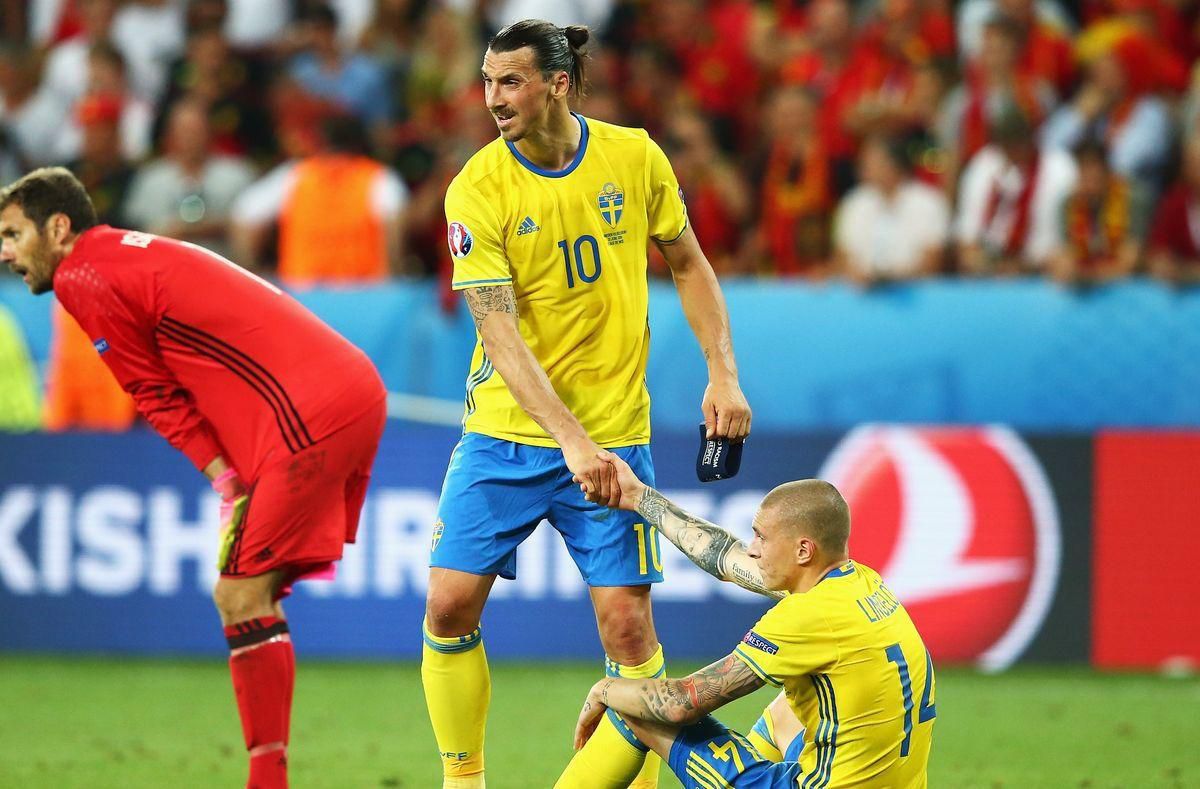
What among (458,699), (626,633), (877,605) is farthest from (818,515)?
(458,699)

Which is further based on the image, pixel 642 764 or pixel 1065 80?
pixel 1065 80

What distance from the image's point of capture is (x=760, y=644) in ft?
15.6

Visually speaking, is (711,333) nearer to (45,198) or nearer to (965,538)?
(45,198)

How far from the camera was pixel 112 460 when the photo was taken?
9672 millimetres

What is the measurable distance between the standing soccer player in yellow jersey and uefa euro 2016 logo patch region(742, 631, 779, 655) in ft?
1.96

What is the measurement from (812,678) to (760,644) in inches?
7.6

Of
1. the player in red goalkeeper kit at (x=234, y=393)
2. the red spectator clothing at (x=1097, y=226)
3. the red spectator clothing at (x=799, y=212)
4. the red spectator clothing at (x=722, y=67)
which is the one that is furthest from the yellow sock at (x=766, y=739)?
the red spectator clothing at (x=722, y=67)

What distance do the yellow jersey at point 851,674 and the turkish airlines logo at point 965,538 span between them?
4451 mm

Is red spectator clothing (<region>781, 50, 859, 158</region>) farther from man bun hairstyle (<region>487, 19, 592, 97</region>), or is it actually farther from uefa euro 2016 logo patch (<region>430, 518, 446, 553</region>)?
uefa euro 2016 logo patch (<region>430, 518, 446, 553</region>)

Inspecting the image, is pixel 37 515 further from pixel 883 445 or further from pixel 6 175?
pixel 883 445

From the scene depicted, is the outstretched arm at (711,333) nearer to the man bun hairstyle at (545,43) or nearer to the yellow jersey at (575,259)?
the yellow jersey at (575,259)

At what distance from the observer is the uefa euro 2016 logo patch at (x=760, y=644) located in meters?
4.74

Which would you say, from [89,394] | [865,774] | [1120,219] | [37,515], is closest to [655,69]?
Result: [1120,219]

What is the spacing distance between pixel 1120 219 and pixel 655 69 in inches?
139
